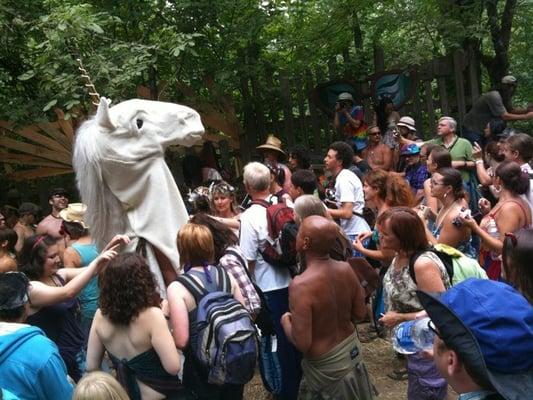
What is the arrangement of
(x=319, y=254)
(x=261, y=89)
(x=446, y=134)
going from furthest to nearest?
(x=261, y=89) < (x=446, y=134) < (x=319, y=254)

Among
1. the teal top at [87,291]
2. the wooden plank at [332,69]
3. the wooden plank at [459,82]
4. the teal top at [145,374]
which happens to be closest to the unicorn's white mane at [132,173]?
the teal top at [145,374]

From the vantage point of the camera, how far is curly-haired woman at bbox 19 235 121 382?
3.44 m

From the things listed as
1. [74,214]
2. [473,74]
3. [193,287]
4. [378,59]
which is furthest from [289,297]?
[473,74]

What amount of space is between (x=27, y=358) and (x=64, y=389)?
0.23 metres

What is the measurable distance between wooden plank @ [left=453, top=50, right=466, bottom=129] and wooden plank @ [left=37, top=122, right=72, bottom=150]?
6012 mm

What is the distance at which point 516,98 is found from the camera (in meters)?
11.9

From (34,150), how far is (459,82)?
21.7ft

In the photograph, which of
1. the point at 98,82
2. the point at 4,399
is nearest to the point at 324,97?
Answer: the point at 98,82

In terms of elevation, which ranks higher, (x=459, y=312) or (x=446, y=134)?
(x=459, y=312)

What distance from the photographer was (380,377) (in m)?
5.29

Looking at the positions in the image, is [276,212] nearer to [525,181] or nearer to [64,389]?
[525,181]

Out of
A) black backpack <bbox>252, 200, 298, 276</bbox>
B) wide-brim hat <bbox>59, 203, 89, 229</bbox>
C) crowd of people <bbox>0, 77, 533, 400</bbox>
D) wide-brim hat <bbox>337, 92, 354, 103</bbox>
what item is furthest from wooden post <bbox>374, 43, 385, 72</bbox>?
wide-brim hat <bbox>59, 203, 89, 229</bbox>

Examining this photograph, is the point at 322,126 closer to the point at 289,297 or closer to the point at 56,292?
the point at 289,297

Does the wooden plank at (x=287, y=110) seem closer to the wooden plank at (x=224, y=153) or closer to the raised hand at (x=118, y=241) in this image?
the wooden plank at (x=224, y=153)
